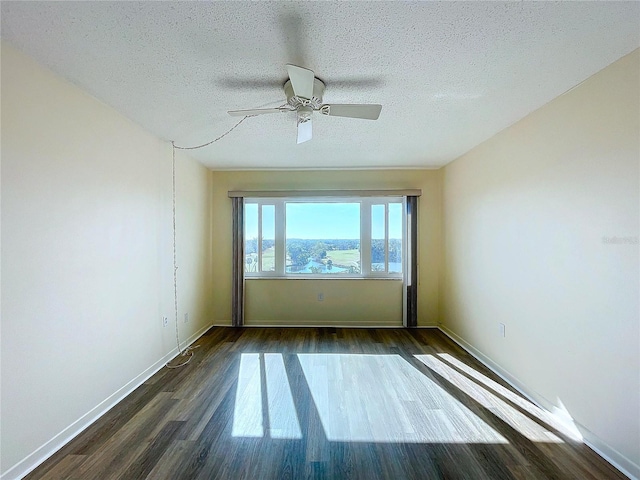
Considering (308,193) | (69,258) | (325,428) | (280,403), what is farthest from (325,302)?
(69,258)

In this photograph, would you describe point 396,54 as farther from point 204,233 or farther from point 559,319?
point 204,233

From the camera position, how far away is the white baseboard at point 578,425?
1.61 m

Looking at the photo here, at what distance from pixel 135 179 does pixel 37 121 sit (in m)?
0.92

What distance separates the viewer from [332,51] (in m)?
1.58

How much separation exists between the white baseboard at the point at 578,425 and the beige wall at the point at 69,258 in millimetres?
3332

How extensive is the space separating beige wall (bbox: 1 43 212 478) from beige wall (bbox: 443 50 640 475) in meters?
3.34

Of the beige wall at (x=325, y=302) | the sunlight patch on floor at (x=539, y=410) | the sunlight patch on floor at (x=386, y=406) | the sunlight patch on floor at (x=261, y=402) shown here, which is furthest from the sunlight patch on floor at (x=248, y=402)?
the sunlight patch on floor at (x=539, y=410)

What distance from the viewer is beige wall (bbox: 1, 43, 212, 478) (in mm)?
1566

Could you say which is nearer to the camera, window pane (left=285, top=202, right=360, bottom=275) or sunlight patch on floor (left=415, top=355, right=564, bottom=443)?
sunlight patch on floor (left=415, top=355, right=564, bottom=443)

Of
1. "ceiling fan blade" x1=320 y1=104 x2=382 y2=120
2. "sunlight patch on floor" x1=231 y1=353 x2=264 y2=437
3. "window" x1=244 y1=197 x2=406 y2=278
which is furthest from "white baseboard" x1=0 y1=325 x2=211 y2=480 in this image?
"ceiling fan blade" x1=320 y1=104 x2=382 y2=120

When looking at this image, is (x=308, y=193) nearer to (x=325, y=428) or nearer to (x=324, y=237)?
(x=324, y=237)

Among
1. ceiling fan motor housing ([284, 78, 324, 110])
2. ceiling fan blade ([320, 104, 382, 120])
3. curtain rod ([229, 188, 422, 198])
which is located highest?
ceiling fan motor housing ([284, 78, 324, 110])

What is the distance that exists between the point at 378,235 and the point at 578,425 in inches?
113

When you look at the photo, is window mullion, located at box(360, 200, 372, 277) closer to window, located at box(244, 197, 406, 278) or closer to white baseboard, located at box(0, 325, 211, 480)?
window, located at box(244, 197, 406, 278)
